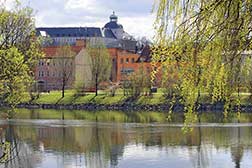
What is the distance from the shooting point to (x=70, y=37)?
358ft

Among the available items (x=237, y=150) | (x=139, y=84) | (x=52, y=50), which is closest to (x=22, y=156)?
(x=237, y=150)

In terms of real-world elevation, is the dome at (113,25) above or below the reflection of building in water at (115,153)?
above

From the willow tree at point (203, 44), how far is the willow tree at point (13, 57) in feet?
22.2

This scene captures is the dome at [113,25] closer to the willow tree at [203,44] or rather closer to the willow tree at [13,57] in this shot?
the willow tree at [13,57]

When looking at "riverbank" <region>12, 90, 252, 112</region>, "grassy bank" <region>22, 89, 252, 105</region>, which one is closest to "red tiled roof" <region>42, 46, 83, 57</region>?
"grassy bank" <region>22, 89, 252, 105</region>

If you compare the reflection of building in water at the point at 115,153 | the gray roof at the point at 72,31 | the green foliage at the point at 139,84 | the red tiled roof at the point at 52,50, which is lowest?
the reflection of building in water at the point at 115,153

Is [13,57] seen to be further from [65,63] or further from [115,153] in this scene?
[65,63]

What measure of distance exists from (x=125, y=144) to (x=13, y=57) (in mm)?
11860

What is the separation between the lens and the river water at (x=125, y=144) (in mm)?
18359

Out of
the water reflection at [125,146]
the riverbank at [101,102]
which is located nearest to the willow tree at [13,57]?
the water reflection at [125,146]

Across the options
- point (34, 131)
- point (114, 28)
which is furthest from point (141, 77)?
point (114, 28)

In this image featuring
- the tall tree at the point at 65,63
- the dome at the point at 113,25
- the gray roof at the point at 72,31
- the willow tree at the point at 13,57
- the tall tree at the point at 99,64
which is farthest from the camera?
the dome at the point at 113,25

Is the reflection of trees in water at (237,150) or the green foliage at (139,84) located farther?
the green foliage at (139,84)

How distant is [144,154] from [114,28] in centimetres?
9824
